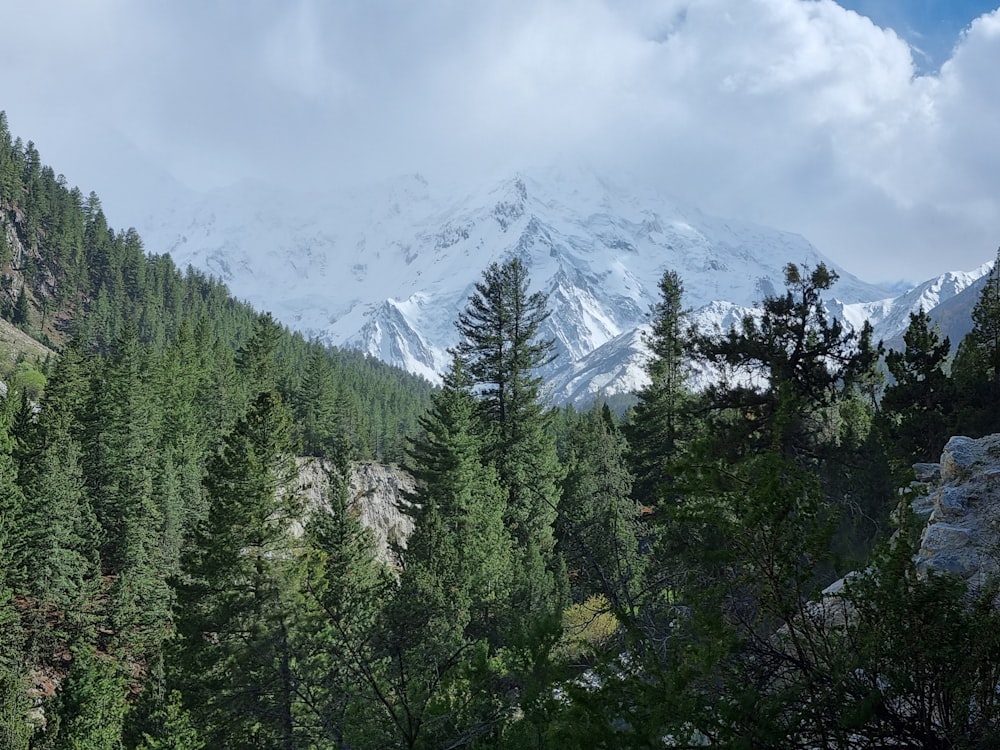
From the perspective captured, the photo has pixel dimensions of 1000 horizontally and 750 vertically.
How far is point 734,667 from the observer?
3.90 meters

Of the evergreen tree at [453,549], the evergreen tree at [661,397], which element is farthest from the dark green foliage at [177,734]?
the evergreen tree at [661,397]

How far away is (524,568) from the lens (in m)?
21.2

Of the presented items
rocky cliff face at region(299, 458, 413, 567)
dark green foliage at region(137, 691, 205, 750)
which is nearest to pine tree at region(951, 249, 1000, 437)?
dark green foliage at region(137, 691, 205, 750)

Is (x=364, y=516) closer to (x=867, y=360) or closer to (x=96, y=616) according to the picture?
(x=96, y=616)

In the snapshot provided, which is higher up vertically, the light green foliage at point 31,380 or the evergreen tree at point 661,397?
the light green foliage at point 31,380

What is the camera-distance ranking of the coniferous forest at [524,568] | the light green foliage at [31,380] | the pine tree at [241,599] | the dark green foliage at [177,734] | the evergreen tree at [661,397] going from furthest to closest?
the light green foliage at [31,380] < the evergreen tree at [661,397] < the dark green foliage at [177,734] < the pine tree at [241,599] < the coniferous forest at [524,568]

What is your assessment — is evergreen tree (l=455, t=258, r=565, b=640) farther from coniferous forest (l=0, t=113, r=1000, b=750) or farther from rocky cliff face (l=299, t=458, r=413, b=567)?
rocky cliff face (l=299, t=458, r=413, b=567)

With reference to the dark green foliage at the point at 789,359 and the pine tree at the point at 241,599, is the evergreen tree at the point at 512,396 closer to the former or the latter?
the pine tree at the point at 241,599

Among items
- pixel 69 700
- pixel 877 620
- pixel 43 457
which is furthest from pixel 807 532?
pixel 43 457

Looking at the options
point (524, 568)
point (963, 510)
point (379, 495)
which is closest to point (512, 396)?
point (524, 568)

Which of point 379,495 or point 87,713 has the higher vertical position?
point 379,495

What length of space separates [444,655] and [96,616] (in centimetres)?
1928

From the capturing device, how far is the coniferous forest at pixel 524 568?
3590 millimetres

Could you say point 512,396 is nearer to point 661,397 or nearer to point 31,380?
point 661,397
